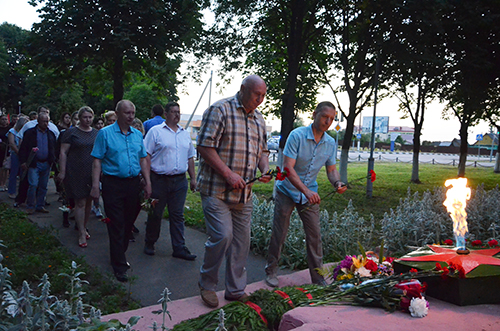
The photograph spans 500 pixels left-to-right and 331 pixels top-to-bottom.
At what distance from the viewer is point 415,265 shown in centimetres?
302

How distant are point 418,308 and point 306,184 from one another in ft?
7.40

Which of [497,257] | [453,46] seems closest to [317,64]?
[453,46]

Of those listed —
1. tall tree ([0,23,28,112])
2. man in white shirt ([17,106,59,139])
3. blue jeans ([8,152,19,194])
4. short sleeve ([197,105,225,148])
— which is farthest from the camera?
tall tree ([0,23,28,112])

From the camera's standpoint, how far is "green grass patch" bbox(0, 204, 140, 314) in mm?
4145

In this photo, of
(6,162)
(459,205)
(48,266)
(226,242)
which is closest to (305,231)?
(226,242)

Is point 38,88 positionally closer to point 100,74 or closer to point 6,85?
point 6,85

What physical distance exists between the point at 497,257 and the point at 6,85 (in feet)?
193

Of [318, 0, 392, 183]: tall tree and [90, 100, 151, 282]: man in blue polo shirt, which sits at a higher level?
[318, 0, 392, 183]: tall tree

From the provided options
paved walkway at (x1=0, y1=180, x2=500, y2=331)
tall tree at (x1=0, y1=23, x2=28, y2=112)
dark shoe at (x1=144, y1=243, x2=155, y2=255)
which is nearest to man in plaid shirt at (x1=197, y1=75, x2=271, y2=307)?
paved walkway at (x1=0, y1=180, x2=500, y2=331)

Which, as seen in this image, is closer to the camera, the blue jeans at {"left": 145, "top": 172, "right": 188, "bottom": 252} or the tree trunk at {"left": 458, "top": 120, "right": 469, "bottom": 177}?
the blue jeans at {"left": 145, "top": 172, "right": 188, "bottom": 252}

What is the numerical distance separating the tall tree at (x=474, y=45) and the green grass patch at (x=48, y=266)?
1113 centimetres

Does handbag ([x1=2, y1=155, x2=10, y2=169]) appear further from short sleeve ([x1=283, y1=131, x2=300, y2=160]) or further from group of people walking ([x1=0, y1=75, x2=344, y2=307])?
short sleeve ([x1=283, y1=131, x2=300, y2=160])

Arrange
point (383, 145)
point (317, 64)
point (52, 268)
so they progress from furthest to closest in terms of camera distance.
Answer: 1. point (383, 145)
2. point (317, 64)
3. point (52, 268)

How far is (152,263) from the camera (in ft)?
18.5
